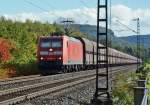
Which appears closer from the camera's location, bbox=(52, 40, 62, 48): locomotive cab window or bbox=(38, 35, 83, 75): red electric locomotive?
bbox=(38, 35, 83, 75): red electric locomotive

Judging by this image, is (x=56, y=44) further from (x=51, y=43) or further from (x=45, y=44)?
(x=45, y=44)

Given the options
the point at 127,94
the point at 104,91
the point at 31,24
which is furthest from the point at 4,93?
the point at 31,24

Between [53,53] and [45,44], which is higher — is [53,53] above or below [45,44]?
below

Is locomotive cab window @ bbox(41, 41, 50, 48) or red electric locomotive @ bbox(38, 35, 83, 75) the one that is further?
locomotive cab window @ bbox(41, 41, 50, 48)

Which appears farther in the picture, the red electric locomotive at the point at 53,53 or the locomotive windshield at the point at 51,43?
the locomotive windshield at the point at 51,43

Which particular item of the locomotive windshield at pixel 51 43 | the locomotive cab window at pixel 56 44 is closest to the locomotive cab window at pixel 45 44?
the locomotive windshield at pixel 51 43

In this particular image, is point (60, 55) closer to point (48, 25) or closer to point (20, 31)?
point (20, 31)

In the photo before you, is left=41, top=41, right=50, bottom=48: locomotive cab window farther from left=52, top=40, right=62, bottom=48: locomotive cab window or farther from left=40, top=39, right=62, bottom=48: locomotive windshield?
left=52, top=40, right=62, bottom=48: locomotive cab window

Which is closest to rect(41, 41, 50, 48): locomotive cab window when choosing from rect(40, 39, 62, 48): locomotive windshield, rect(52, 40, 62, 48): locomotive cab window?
rect(40, 39, 62, 48): locomotive windshield

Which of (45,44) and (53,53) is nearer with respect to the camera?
(53,53)

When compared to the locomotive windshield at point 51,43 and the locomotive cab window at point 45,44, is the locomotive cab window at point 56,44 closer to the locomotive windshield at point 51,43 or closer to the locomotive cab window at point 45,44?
the locomotive windshield at point 51,43

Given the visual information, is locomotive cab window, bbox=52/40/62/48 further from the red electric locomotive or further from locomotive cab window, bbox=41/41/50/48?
locomotive cab window, bbox=41/41/50/48

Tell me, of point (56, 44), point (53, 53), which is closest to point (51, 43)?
point (56, 44)

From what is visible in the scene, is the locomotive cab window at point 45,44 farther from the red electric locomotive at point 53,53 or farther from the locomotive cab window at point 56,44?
the locomotive cab window at point 56,44
